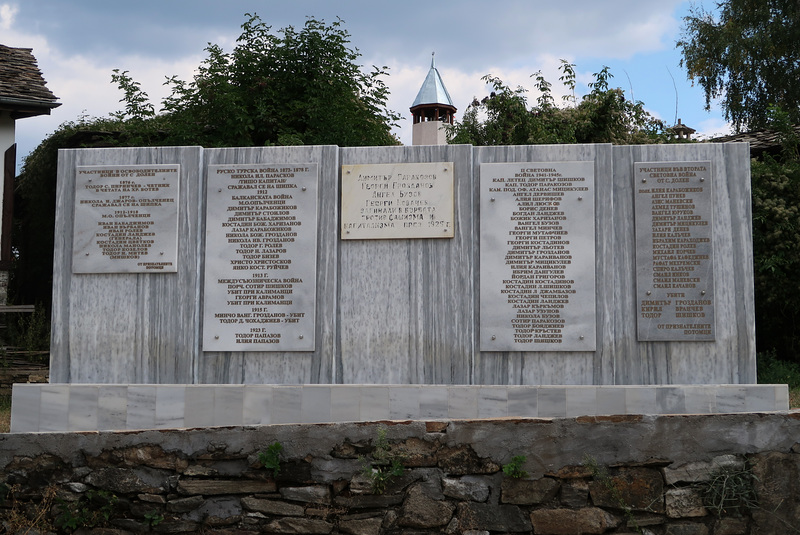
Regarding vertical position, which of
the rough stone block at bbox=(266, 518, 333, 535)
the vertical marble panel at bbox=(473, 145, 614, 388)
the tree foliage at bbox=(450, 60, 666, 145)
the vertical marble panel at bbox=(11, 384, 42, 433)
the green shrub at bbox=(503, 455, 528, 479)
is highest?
the tree foliage at bbox=(450, 60, 666, 145)

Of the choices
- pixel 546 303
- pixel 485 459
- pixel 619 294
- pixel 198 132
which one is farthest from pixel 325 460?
pixel 198 132

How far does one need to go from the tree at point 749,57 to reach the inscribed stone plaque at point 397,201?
52.0ft

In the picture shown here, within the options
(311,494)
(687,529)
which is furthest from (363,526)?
(687,529)

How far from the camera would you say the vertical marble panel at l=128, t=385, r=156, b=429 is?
6527mm

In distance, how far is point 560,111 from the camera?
13219 millimetres

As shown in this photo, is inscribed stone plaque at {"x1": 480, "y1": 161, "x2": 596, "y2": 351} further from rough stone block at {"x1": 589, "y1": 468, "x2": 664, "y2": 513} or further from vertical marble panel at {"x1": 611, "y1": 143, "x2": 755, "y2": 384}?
rough stone block at {"x1": 589, "y1": 468, "x2": 664, "y2": 513}

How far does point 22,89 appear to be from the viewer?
13.3 meters

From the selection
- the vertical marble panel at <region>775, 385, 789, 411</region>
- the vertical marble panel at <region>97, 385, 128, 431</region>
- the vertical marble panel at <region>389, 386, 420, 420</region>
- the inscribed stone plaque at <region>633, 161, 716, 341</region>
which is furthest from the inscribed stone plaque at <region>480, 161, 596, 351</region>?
the vertical marble panel at <region>97, 385, 128, 431</region>

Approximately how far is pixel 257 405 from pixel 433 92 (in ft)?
84.3

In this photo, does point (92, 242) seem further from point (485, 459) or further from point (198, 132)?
point (198, 132)

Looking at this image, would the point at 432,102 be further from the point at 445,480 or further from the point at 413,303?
the point at 445,480

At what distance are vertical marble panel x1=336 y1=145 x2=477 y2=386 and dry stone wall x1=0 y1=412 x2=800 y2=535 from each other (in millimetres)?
630

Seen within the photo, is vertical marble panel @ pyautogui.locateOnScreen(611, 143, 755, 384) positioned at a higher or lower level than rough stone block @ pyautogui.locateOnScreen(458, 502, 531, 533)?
higher

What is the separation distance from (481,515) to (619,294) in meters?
2.06
